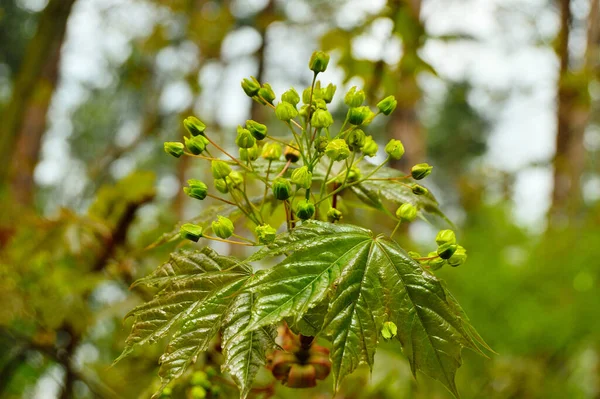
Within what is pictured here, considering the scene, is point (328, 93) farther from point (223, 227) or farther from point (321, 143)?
point (223, 227)

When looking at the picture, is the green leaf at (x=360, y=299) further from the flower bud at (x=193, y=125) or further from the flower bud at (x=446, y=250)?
the flower bud at (x=193, y=125)

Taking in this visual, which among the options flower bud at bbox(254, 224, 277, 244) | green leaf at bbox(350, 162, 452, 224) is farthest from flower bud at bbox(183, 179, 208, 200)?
green leaf at bbox(350, 162, 452, 224)

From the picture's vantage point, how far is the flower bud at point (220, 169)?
634 millimetres

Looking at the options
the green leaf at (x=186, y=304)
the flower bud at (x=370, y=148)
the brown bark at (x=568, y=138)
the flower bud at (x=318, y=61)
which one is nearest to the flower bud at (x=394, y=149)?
the flower bud at (x=370, y=148)

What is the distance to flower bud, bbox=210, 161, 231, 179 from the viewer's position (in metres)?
0.63

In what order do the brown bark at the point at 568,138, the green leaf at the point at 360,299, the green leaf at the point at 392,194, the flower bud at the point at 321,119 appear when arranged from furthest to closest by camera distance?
the brown bark at the point at 568,138 < the green leaf at the point at 392,194 < the flower bud at the point at 321,119 < the green leaf at the point at 360,299

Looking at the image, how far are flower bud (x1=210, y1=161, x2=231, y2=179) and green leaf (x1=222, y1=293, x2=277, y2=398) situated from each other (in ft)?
0.53

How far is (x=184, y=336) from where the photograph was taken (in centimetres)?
55

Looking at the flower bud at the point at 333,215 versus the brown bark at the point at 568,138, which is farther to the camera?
the brown bark at the point at 568,138

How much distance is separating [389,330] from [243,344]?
0.15m

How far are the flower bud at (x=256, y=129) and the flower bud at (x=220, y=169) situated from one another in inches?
2.0

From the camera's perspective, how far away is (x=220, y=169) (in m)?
0.64

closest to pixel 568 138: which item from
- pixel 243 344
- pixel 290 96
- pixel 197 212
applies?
pixel 197 212

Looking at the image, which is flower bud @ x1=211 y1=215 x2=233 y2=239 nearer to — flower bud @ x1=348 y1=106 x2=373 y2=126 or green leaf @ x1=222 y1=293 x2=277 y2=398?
green leaf @ x1=222 y1=293 x2=277 y2=398
